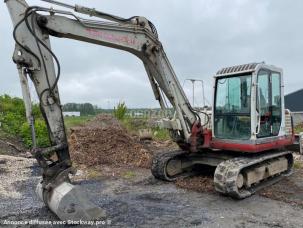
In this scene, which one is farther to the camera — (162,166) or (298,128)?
(298,128)

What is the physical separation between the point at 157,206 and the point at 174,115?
80.5 inches

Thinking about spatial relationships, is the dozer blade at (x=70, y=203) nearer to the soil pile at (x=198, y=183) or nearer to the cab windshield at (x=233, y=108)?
the soil pile at (x=198, y=183)

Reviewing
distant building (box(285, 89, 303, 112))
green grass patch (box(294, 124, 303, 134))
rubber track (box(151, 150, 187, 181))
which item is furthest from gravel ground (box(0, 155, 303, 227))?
distant building (box(285, 89, 303, 112))

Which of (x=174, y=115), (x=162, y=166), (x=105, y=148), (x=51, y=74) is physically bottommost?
(x=162, y=166)

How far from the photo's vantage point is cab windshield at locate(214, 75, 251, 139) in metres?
6.85

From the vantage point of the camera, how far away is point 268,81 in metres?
7.15

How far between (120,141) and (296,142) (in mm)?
5037

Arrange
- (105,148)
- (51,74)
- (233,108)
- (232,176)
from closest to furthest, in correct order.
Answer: (51,74), (232,176), (233,108), (105,148)

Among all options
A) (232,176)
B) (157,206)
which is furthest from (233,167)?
(157,206)

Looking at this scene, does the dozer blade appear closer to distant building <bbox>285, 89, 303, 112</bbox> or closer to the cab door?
the cab door

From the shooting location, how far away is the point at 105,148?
414 inches

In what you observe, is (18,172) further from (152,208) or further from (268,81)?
(268,81)

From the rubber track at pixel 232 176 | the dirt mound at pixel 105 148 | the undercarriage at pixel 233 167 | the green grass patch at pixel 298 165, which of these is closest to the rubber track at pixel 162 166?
the undercarriage at pixel 233 167

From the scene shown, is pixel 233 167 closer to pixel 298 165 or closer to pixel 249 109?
pixel 249 109
